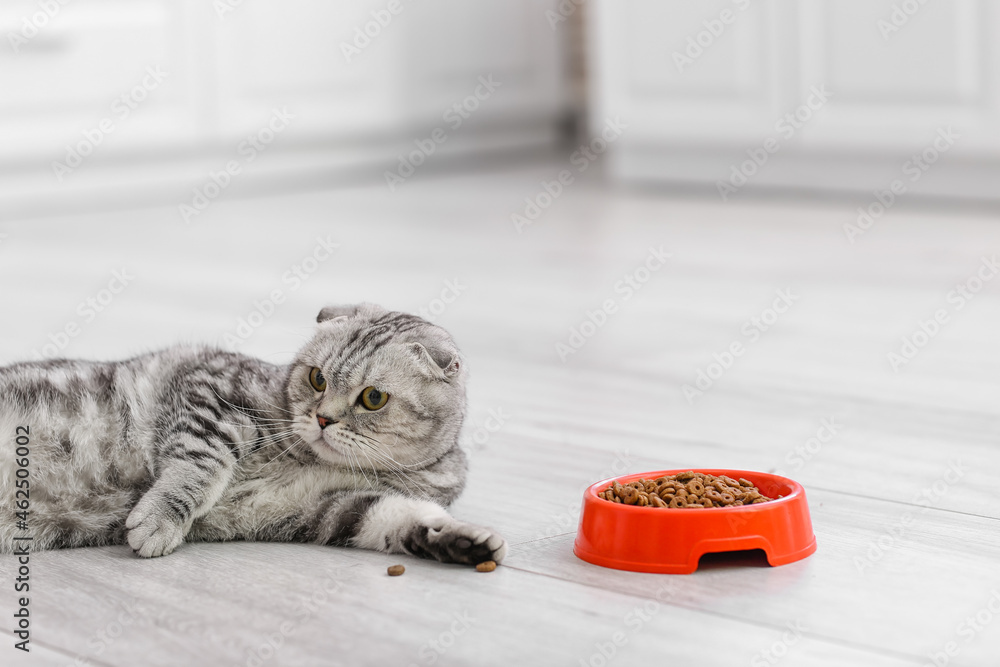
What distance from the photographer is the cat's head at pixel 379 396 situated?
1675 mm

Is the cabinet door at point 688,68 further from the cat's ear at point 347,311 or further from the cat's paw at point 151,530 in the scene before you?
the cat's paw at point 151,530

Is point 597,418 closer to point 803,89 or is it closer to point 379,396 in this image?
point 379,396

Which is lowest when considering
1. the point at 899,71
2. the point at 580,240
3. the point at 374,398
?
the point at 580,240

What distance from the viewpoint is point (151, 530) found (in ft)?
5.25

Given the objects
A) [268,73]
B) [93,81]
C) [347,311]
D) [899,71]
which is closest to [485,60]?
[268,73]

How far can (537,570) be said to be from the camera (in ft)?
5.16

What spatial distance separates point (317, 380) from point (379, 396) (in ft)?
0.32

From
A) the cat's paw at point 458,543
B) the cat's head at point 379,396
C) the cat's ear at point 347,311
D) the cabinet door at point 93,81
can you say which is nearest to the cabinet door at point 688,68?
the cabinet door at point 93,81

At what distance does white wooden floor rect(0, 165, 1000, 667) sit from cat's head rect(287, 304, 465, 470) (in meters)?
0.15

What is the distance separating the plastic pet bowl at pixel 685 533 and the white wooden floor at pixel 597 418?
0.08 feet

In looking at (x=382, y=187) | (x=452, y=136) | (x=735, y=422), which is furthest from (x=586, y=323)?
(x=452, y=136)

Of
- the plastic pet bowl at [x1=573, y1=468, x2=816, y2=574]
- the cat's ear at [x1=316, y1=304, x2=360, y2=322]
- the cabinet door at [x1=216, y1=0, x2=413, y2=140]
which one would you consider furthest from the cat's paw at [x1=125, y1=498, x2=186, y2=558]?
the cabinet door at [x1=216, y1=0, x2=413, y2=140]

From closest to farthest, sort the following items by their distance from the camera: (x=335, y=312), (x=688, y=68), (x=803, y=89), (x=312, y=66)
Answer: (x=335, y=312) < (x=803, y=89) < (x=688, y=68) < (x=312, y=66)

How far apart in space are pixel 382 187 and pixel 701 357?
10.3 ft
